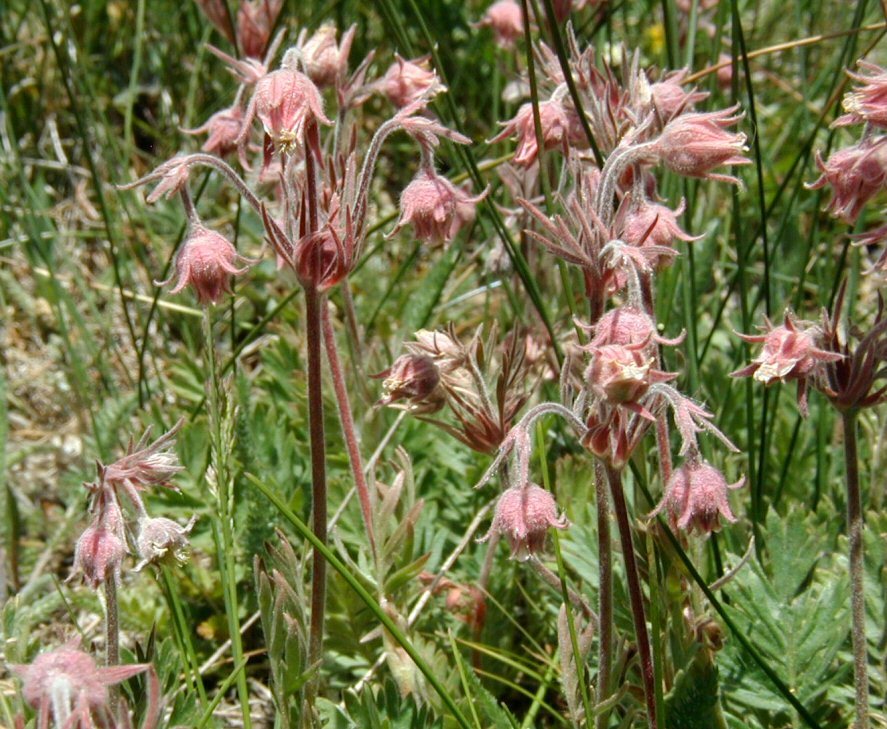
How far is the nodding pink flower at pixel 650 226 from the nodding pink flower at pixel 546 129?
34 centimetres

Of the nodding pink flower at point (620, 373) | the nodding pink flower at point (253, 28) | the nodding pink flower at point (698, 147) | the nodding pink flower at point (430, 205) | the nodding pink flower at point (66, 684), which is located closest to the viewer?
the nodding pink flower at point (66, 684)

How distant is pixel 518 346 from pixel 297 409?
105 centimetres

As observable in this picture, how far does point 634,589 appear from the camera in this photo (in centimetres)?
195

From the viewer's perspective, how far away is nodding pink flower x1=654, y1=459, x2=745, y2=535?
1.93m

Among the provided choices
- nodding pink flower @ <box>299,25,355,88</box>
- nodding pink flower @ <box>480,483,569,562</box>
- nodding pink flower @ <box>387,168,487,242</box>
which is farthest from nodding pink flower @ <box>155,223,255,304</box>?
nodding pink flower @ <box>299,25,355,88</box>

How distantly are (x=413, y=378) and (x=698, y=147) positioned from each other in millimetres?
818

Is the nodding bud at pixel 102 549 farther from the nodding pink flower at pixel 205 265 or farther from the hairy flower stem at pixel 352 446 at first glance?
the hairy flower stem at pixel 352 446

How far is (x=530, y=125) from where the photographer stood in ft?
8.28

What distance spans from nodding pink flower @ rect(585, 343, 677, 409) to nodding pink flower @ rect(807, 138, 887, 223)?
1.80 ft

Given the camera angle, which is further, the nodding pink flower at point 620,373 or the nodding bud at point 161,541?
the nodding bud at point 161,541

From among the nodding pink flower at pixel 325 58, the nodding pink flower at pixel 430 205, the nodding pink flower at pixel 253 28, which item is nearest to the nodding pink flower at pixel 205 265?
the nodding pink flower at pixel 430 205

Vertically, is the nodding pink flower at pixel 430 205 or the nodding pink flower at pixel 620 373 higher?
the nodding pink flower at pixel 430 205

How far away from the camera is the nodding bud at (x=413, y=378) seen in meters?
2.47

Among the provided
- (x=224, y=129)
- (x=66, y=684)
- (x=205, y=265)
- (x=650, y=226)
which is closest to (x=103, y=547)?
(x=66, y=684)
